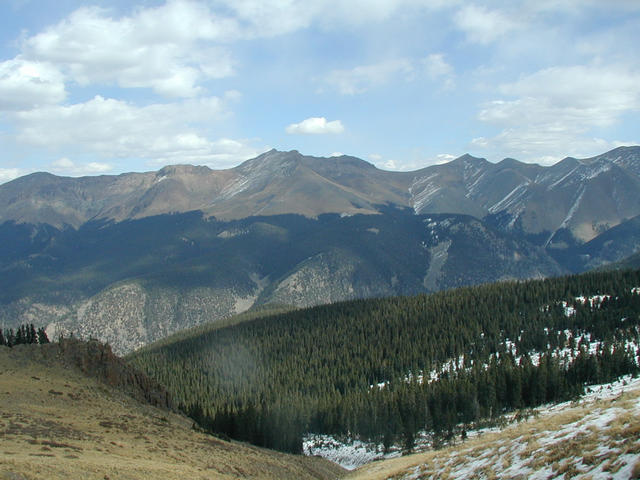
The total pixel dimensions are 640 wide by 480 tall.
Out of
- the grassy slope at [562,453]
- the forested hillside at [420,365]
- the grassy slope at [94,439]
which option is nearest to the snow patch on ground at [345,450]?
the forested hillside at [420,365]

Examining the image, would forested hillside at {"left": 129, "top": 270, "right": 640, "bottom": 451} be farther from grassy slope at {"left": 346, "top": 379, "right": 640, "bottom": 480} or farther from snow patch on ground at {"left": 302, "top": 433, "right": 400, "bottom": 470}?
grassy slope at {"left": 346, "top": 379, "right": 640, "bottom": 480}

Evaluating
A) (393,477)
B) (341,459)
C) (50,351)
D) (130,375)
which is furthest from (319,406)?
(393,477)

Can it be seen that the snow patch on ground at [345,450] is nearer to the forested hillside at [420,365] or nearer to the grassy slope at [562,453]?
the forested hillside at [420,365]

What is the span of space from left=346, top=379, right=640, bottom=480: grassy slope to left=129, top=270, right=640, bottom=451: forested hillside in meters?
58.5

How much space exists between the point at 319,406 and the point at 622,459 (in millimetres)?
105450

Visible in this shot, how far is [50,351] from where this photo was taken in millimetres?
81188

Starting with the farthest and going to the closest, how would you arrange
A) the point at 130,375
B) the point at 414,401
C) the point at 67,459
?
the point at 414,401, the point at 130,375, the point at 67,459

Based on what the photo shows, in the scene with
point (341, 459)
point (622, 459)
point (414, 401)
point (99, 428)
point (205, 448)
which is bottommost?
point (341, 459)

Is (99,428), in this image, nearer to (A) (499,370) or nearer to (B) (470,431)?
(B) (470,431)

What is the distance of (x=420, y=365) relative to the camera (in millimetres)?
151625

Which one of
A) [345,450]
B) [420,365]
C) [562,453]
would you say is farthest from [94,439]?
[420,365]

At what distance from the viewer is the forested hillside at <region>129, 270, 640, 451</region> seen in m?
98.8

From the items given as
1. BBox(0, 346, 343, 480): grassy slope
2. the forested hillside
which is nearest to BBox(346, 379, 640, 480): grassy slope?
BBox(0, 346, 343, 480): grassy slope

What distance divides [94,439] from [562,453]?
138ft
